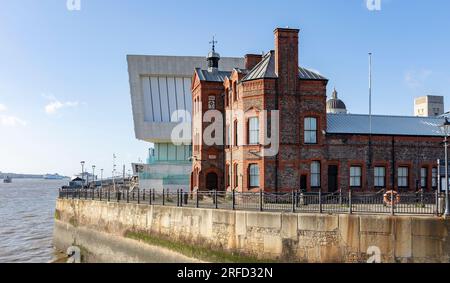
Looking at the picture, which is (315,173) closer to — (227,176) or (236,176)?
(236,176)

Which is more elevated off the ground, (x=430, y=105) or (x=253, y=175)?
(x=430, y=105)

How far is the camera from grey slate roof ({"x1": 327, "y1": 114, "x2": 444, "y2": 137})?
33.3 metres

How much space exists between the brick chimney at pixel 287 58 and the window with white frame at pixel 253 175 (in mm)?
5411

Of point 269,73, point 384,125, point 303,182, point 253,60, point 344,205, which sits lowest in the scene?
point 344,205

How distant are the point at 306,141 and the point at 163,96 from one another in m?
45.4

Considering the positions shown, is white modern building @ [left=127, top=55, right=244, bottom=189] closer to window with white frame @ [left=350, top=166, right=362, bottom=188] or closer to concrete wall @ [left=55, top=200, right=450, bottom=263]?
window with white frame @ [left=350, top=166, right=362, bottom=188]

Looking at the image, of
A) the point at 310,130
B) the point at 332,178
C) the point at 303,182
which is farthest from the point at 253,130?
the point at 332,178

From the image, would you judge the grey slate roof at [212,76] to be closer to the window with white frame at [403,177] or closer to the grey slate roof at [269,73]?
the grey slate roof at [269,73]

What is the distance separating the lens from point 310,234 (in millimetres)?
20375

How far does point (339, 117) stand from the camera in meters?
35.1
